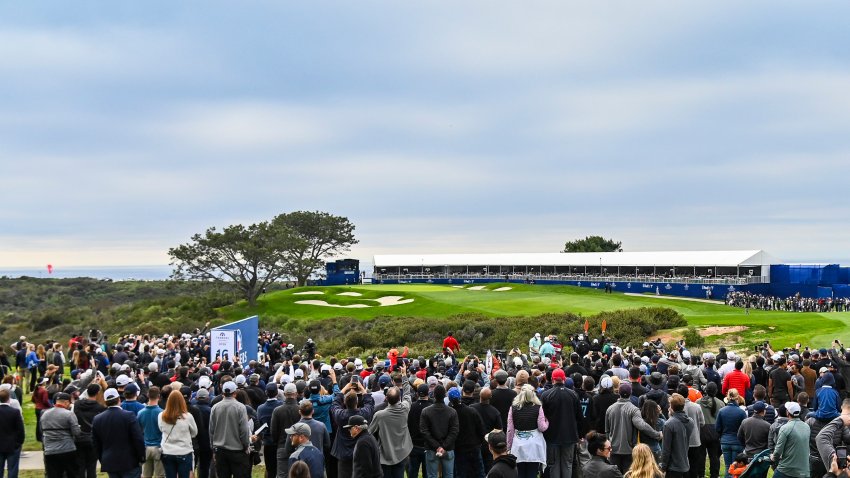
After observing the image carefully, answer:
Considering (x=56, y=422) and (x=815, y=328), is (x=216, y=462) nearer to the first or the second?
(x=56, y=422)

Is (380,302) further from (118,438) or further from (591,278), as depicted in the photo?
(118,438)

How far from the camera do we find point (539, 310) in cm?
4728

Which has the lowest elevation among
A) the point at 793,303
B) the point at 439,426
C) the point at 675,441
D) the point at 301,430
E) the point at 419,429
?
the point at 793,303

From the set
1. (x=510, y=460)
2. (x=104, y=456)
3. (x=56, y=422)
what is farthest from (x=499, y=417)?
(x=56, y=422)

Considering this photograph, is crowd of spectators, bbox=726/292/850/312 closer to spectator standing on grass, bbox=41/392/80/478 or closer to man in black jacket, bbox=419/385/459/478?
man in black jacket, bbox=419/385/459/478

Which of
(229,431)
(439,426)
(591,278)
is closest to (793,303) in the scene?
(591,278)

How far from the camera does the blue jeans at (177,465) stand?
10.3 metres

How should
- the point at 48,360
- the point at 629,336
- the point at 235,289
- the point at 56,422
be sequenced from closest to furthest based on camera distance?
the point at 56,422 < the point at 48,360 < the point at 629,336 < the point at 235,289

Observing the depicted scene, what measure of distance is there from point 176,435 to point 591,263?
7964 centimetres

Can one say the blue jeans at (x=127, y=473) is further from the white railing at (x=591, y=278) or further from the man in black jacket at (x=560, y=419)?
the white railing at (x=591, y=278)

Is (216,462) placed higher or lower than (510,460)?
lower

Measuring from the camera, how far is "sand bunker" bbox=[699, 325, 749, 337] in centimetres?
3397

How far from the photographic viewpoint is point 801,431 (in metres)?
9.70

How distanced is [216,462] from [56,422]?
2.38m
